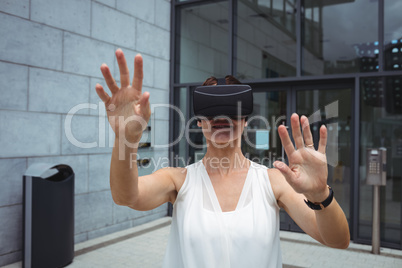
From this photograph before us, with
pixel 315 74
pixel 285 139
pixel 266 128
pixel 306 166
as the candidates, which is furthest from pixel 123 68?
pixel 266 128

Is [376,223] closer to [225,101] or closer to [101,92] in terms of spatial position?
[225,101]

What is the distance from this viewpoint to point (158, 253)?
182 inches

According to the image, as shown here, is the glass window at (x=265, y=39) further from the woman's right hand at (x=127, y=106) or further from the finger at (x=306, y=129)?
the woman's right hand at (x=127, y=106)

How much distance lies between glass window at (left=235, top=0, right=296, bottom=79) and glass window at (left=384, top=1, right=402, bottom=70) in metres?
1.38

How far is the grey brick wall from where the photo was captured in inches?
160

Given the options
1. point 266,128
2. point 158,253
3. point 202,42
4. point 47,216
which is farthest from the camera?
point 202,42

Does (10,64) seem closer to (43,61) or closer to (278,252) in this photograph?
(43,61)

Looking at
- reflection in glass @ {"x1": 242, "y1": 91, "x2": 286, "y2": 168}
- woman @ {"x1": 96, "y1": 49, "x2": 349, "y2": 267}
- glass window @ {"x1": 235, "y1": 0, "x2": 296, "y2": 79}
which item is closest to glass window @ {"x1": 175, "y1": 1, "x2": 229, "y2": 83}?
glass window @ {"x1": 235, "y1": 0, "x2": 296, "y2": 79}

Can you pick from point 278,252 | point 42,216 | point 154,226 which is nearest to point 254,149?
point 154,226

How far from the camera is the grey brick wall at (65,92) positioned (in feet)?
13.3

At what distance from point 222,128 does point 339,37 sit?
4761mm

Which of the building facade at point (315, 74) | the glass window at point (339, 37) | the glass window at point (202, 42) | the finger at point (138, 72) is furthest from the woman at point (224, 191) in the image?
the glass window at point (202, 42)

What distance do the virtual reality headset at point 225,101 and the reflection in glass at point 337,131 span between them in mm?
4276

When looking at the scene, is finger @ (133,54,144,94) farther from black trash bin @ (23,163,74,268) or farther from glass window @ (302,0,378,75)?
glass window @ (302,0,378,75)
